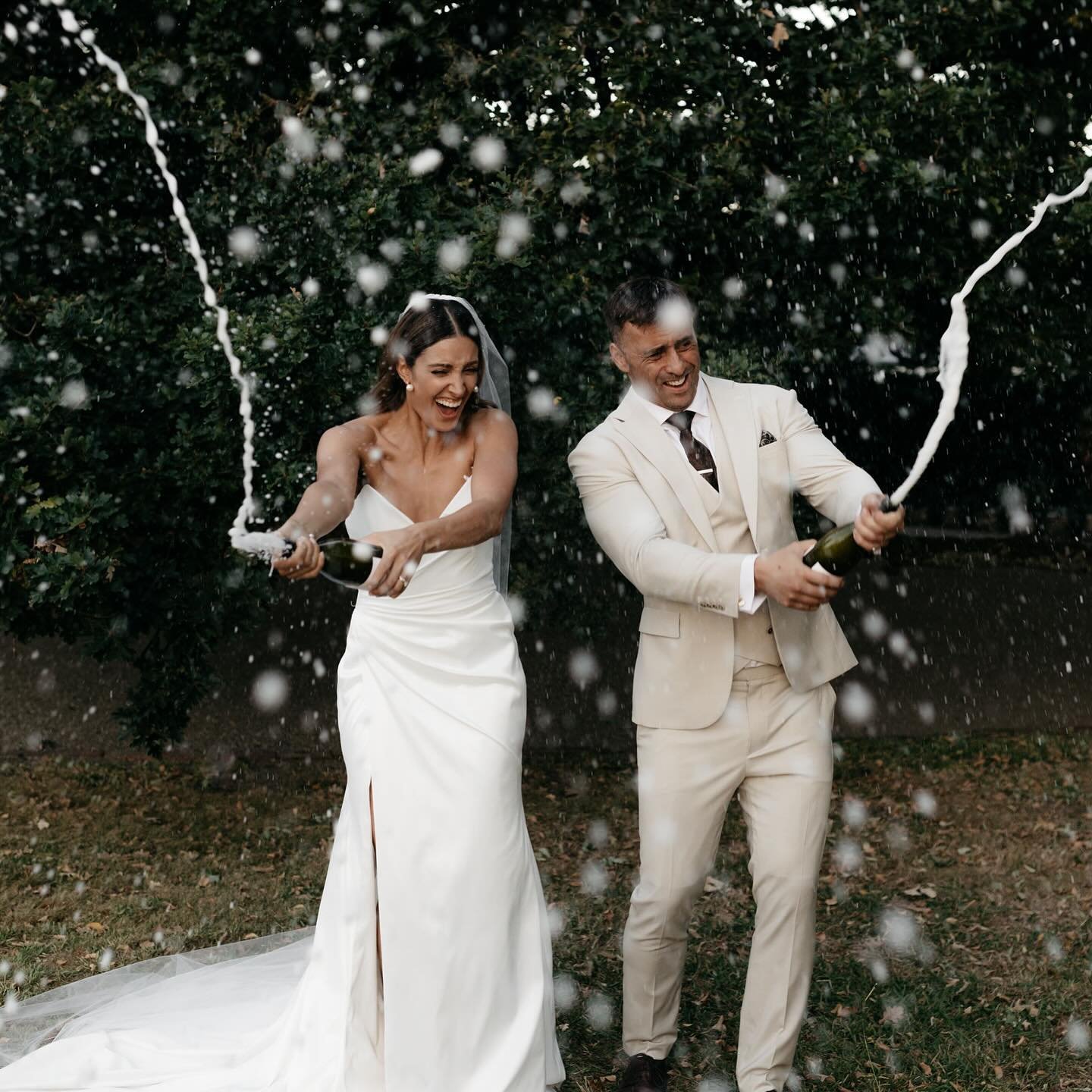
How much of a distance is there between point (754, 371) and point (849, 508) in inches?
89.3

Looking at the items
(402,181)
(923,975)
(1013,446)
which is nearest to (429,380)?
(402,181)

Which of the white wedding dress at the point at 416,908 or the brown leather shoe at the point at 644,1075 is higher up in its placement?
the white wedding dress at the point at 416,908

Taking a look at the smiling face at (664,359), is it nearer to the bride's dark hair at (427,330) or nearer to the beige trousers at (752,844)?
the bride's dark hair at (427,330)

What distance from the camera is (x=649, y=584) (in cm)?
382

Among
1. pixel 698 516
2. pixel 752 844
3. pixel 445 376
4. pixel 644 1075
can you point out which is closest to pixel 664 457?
pixel 698 516

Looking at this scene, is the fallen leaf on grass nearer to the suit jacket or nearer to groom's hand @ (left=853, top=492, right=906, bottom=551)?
the suit jacket

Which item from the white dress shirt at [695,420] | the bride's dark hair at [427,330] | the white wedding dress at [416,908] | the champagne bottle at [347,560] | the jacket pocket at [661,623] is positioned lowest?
the white wedding dress at [416,908]

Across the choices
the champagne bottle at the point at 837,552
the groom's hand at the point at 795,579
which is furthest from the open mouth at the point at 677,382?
the champagne bottle at the point at 837,552

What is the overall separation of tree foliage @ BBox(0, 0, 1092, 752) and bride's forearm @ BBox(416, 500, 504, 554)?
6.75 ft

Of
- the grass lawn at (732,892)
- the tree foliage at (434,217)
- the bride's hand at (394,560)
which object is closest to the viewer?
the bride's hand at (394,560)

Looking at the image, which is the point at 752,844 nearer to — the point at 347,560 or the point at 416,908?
the point at 416,908

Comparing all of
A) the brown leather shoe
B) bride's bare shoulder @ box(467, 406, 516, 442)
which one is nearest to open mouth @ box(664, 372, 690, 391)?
bride's bare shoulder @ box(467, 406, 516, 442)

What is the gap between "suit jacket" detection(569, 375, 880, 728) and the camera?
152 inches

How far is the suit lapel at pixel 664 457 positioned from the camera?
3.92 m
